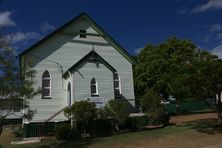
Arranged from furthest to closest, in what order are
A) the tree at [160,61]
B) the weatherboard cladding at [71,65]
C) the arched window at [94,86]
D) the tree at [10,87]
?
the tree at [160,61], the arched window at [94,86], the weatherboard cladding at [71,65], the tree at [10,87]

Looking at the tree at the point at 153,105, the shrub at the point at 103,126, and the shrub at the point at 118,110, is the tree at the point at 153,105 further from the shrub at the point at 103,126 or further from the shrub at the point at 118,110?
the shrub at the point at 103,126

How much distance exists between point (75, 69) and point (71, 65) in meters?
2.99

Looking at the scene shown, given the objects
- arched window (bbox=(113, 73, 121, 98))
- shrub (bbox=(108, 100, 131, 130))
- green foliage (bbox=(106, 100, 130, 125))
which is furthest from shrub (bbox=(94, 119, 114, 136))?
arched window (bbox=(113, 73, 121, 98))

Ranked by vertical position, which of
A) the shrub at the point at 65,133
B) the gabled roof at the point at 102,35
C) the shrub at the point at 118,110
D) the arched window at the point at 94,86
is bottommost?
the shrub at the point at 65,133

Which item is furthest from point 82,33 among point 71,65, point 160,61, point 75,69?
point 160,61

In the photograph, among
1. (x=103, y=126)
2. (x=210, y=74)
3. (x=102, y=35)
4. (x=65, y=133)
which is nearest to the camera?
(x=210, y=74)

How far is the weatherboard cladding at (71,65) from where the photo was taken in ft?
87.9

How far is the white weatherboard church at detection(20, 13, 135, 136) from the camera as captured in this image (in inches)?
1045

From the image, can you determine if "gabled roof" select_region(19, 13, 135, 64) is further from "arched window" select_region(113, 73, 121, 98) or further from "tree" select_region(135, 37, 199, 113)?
"tree" select_region(135, 37, 199, 113)

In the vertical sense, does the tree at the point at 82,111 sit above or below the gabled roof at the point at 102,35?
below

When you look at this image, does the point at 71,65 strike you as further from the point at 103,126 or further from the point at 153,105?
the point at 153,105

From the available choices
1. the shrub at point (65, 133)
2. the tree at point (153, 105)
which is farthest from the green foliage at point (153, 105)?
the shrub at point (65, 133)

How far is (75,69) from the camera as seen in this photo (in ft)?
86.2

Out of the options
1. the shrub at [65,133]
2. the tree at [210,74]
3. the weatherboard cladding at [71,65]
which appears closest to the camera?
the tree at [210,74]
